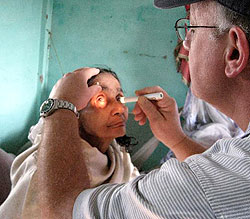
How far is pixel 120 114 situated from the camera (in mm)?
1403

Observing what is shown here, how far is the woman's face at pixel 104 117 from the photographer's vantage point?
1384 mm

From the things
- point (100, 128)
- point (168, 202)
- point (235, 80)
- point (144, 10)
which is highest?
point (144, 10)

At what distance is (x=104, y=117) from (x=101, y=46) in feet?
3.66

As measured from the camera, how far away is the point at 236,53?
697 millimetres

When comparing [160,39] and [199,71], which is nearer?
[199,71]

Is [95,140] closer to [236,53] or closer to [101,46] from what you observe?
[236,53]

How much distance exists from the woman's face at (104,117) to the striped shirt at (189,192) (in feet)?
2.30

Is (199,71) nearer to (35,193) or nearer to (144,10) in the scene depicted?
(35,193)

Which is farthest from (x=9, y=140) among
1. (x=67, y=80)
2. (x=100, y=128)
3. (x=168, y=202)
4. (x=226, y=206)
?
(x=226, y=206)

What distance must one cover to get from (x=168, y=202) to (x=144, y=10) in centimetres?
205

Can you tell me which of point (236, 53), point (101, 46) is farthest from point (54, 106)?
point (101, 46)

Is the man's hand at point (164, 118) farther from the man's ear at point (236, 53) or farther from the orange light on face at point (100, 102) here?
the man's ear at point (236, 53)

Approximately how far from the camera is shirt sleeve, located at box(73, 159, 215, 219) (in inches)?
21.1

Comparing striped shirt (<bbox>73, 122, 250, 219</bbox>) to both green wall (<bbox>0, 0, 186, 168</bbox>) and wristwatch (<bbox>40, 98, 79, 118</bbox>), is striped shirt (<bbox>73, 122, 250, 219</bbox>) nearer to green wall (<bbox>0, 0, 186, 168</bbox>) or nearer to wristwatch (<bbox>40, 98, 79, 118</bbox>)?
wristwatch (<bbox>40, 98, 79, 118</bbox>)
